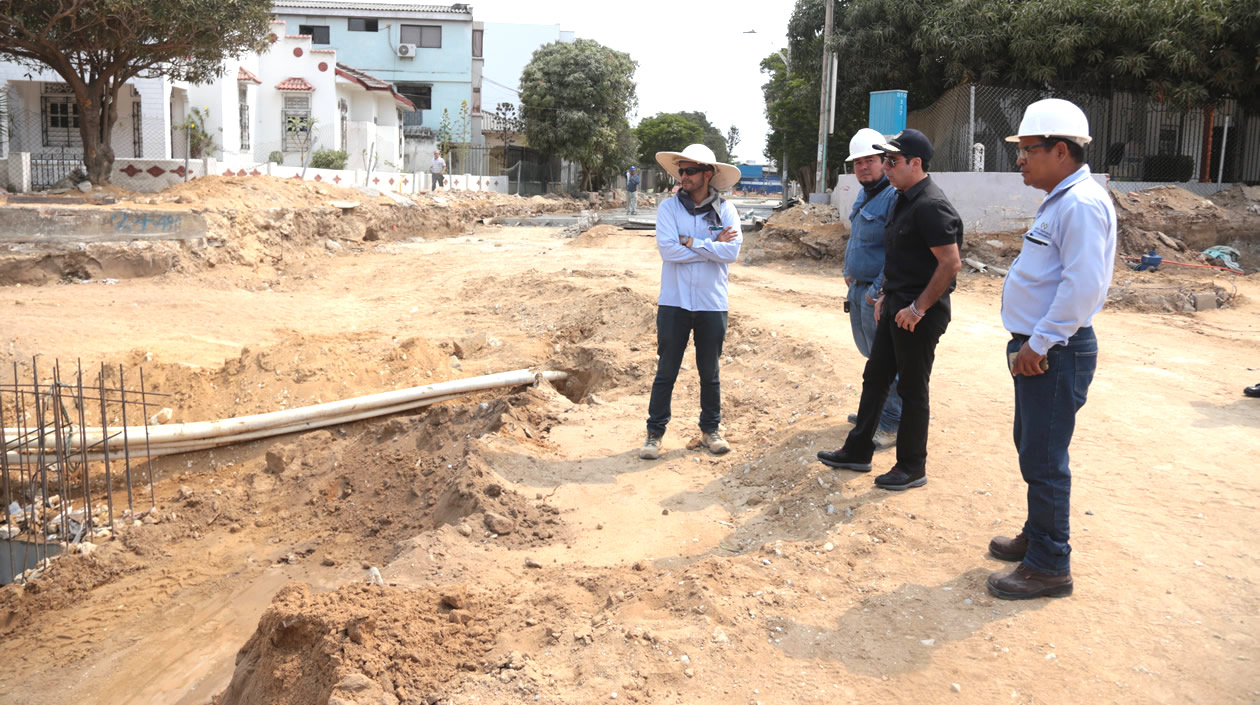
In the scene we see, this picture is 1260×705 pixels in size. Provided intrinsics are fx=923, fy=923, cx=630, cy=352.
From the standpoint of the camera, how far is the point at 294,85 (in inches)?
1200

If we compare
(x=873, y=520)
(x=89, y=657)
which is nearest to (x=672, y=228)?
(x=873, y=520)

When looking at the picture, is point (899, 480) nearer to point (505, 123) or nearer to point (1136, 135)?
point (1136, 135)

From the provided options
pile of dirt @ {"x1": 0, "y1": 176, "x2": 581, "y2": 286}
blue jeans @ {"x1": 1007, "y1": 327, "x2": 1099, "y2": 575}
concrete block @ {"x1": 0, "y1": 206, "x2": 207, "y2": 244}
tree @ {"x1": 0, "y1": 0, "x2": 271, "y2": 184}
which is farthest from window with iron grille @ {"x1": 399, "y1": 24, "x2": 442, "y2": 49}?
blue jeans @ {"x1": 1007, "y1": 327, "x2": 1099, "y2": 575}

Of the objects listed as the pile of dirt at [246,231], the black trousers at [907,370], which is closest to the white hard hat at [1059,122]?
the black trousers at [907,370]

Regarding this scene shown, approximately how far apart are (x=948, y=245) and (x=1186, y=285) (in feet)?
31.6

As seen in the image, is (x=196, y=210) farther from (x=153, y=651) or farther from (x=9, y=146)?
(x=9, y=146)

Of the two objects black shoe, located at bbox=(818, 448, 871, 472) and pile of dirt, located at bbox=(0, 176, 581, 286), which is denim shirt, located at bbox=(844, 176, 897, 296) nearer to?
black shoe, located at bbox=(818, 448, 871, 472)

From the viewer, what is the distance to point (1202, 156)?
17516 mm

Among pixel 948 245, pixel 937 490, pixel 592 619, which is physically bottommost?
pixel 592 619

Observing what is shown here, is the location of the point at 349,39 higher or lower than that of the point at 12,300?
higher

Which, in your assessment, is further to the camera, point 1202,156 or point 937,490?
point 1202,156

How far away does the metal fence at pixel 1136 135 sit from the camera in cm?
1708

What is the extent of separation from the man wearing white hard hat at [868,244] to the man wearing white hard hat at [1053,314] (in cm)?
158

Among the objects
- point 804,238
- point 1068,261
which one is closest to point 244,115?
point 804,238
